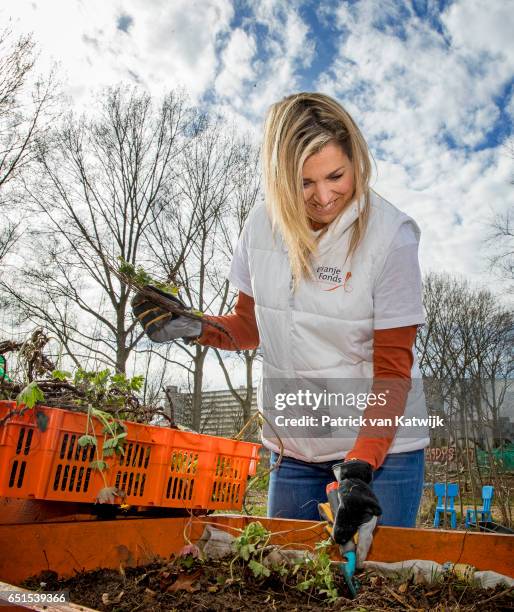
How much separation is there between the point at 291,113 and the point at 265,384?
955mm

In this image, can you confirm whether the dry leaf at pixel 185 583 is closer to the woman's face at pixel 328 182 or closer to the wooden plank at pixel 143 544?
the wooden plank at pixel 143 544

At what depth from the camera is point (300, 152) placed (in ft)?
5.50

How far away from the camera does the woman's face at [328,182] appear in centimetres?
168

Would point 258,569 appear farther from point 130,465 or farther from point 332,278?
point 332,278

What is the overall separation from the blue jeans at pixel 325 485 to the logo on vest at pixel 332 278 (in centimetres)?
58

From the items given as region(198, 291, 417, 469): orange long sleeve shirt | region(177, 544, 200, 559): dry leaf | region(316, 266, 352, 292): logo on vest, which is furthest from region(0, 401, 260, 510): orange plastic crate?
region(316, 266, 352, 292): logo on vest

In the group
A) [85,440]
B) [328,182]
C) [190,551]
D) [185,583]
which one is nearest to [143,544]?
[190,551]

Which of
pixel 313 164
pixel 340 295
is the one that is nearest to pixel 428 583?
pixel 340 295

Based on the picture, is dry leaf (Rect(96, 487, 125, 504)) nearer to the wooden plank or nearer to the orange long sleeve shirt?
the wooden plank

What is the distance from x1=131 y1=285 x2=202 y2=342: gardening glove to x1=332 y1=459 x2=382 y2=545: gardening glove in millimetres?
792

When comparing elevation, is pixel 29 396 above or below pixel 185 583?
above

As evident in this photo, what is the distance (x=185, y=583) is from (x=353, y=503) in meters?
0.46

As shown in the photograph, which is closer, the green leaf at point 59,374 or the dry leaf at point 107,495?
the dry leaf at point 107,495

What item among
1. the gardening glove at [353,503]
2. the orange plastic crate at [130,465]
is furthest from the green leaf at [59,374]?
the gardening glove at [353,503]
